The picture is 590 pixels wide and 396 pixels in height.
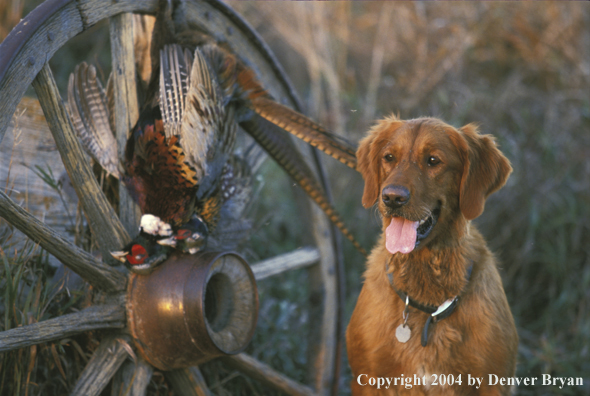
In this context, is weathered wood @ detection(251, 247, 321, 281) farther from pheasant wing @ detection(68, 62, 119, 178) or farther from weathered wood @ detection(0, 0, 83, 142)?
weathered wood @ detection(0, 0, 83, 142)

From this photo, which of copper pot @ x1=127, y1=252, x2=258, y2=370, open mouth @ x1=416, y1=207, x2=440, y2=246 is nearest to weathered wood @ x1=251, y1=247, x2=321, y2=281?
copper pot @ x1=127, y1=252, x2=258, y2=370

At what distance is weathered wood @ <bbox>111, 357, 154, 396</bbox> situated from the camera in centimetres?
211

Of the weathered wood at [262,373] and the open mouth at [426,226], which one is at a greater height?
the open mouth at [426,226]

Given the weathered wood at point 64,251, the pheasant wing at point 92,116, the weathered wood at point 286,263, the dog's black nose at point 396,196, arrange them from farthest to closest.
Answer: the weathered wood at point 286,263, the pheasant wing at point 92,116, the dog's black nose at point 396,196, the weathered wood at point 64,251

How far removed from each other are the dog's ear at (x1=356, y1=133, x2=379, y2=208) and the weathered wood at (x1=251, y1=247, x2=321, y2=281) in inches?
27.6

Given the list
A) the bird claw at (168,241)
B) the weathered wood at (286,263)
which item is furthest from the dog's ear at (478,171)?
the bird claw at (168,241)

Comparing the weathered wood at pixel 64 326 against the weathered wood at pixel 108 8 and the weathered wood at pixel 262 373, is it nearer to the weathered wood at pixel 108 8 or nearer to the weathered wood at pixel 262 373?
the weathered wood at pixel 262 373

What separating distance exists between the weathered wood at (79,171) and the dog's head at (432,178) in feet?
3.51

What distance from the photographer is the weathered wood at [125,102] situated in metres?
2.25

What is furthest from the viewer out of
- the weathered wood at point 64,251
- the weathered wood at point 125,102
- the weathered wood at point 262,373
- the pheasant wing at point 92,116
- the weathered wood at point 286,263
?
the weathered wood at point 286,263

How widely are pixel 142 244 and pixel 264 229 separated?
2430mm

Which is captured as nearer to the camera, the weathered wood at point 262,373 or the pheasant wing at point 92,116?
the pheasant wing at point 92,116

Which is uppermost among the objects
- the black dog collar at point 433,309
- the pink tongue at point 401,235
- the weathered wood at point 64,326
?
the pink tongue at point 401,235

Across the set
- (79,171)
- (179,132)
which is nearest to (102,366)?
(79,171)
